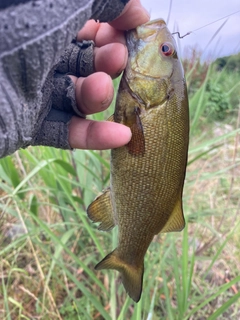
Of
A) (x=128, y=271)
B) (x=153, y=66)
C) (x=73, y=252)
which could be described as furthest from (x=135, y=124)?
(x=73, y=252)

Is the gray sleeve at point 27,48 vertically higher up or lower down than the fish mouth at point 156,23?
higher up

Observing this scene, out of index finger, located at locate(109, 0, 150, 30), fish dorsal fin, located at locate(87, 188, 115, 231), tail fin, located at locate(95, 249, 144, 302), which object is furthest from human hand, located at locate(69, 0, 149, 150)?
tail fin, located at locate(95, 249, 144, 302)

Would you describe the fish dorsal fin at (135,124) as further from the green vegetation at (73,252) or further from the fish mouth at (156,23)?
the green vegetation at (73,252)

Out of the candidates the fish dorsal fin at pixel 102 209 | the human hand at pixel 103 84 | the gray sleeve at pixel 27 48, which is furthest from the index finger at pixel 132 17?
the fish dorsal fin at pixel 102 209

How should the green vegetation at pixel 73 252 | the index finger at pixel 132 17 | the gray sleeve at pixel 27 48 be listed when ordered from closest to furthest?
1. the gray sleeve at pixel 27 48
2. the index finger at pixel 132 17
3. the green vegetation at pixel 73 252

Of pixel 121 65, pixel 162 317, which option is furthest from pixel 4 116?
pixel 162 317

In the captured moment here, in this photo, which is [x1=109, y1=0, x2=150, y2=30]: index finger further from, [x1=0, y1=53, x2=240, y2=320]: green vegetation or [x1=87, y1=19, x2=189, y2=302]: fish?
[x1=0, y1=53, x2=240, y2=320]: green vegetation
